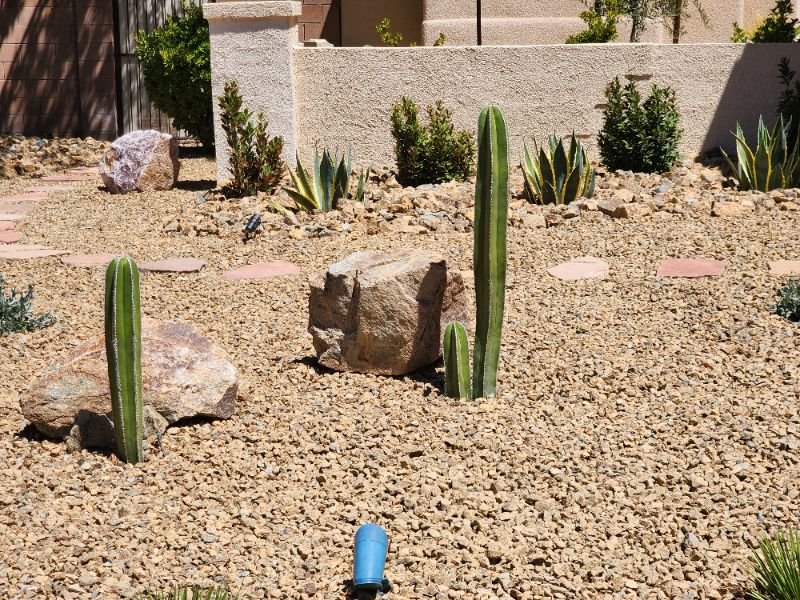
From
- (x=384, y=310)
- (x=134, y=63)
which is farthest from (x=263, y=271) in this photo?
(x=134, y=63)

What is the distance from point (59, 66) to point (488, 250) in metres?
11.1

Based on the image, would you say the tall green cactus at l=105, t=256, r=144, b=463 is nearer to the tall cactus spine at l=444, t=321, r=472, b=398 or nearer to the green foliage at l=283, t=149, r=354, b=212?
the tall cactus spine at l=444, t=321, r=472, b=398

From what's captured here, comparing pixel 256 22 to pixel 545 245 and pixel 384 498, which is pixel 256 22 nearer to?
pixel 545 245

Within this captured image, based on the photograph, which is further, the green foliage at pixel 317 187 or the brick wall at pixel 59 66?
the brick wall at pixel 59 66

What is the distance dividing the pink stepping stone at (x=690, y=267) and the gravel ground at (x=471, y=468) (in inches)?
4.5

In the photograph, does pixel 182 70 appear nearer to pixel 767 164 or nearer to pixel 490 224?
pixel 767 164

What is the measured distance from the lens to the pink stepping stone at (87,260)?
710 cm

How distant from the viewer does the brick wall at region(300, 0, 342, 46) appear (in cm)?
1385

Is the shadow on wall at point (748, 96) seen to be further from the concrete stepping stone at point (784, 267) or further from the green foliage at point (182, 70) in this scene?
the green foliage at point (182, 70)

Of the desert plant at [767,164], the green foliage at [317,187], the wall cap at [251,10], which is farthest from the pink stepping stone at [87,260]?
the desert plant at [767,164]

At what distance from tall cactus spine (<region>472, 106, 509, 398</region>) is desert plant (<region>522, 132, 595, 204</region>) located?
3.67 meters

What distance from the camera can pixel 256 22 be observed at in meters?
9.52

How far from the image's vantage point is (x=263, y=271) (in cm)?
675

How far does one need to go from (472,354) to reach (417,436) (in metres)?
0.71
